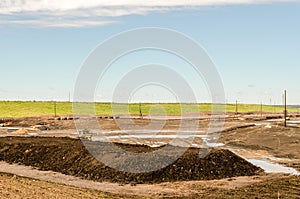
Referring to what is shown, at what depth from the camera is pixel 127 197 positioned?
21.7m

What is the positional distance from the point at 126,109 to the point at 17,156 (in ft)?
326

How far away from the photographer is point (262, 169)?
3019cm

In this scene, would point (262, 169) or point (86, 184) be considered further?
point (262, 169)

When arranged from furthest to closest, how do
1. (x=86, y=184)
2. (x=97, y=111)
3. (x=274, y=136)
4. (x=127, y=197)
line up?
(x=97, y=111) < (x=274, y=136) < (x=86, y=184) < (x=127, y=197)

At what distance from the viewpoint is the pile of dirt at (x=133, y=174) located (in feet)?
90.7

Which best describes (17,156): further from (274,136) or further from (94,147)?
(274,136)

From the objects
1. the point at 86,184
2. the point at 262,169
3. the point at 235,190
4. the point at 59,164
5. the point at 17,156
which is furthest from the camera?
the point at 17,156

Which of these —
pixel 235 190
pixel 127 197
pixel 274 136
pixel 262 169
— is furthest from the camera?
pixel 274 136

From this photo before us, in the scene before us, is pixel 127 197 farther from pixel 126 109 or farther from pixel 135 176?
pixel 126 109

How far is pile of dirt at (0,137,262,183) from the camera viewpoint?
27641 mm

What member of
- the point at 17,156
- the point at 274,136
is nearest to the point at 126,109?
the point at 274,136

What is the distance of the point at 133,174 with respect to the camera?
91.8 ft

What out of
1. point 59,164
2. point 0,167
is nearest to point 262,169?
point 59,164

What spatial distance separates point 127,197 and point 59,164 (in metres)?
12.6
